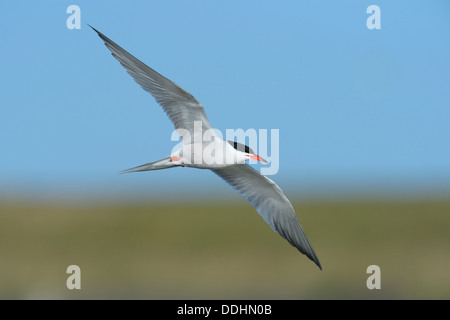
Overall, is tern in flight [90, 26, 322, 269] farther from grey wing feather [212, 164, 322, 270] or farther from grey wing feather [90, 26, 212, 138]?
grey wing feather [212, 164, 322, 270]

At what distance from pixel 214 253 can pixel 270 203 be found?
9208 mm

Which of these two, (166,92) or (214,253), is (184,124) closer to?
(166,92)

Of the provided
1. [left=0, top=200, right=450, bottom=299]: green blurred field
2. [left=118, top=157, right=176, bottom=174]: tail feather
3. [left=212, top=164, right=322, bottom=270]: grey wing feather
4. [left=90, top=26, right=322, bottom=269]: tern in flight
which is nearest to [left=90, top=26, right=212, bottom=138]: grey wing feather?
[left=90, top=26, right=322, bottom=269]: tern in flight

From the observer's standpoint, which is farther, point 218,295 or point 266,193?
point 218,295

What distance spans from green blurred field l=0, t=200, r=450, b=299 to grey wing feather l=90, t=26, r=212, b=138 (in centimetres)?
659

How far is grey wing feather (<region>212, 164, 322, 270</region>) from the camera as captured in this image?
7617 millimetres

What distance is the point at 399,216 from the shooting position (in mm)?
20688

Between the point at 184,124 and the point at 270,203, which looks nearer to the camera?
the point at 184,124

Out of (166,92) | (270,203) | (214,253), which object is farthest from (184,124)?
(214,253)

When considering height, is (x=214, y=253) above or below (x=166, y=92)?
below

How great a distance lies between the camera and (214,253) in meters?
16.8
